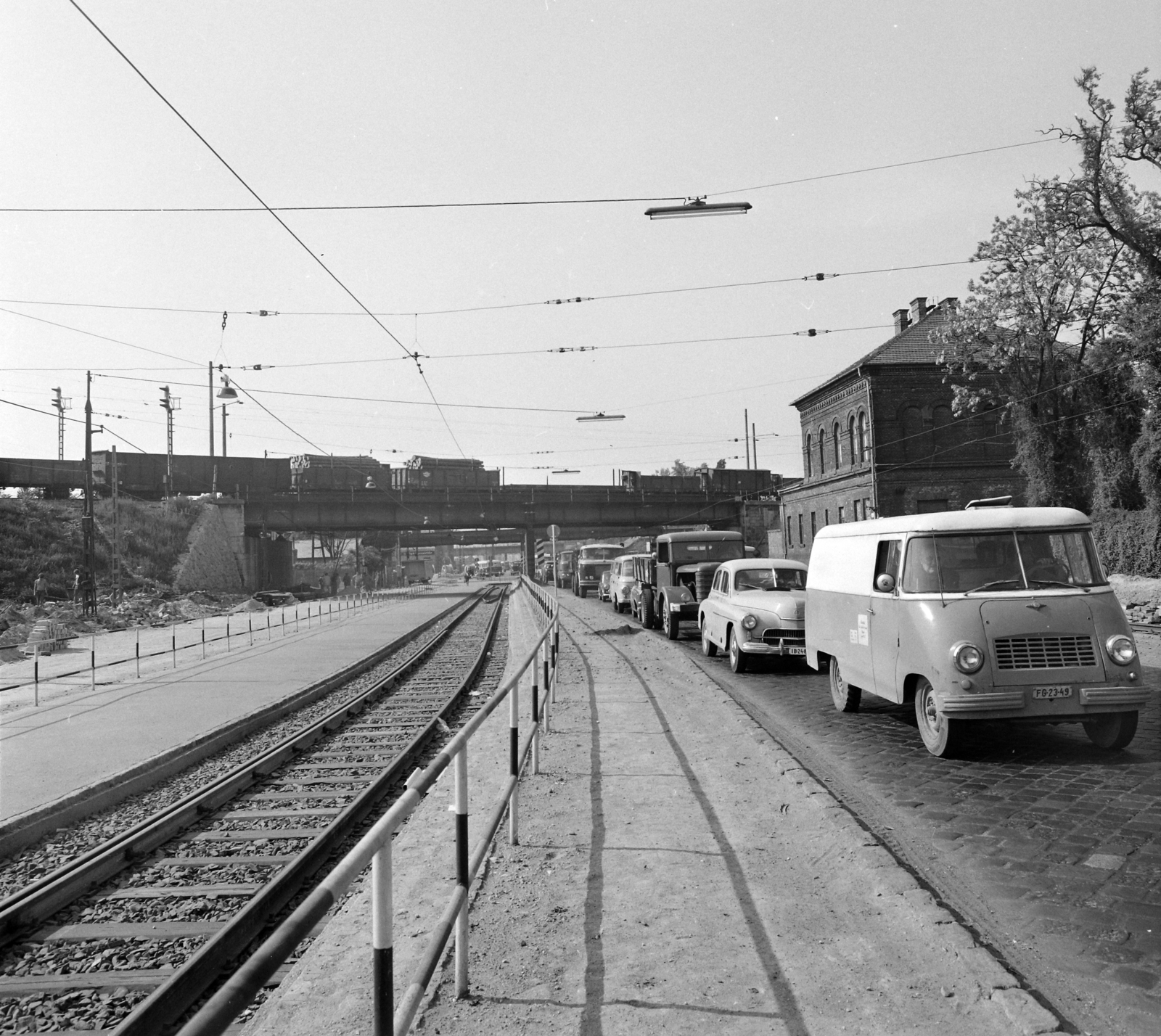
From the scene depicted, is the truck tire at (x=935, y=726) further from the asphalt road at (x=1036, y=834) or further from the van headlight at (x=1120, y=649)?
the van headlight at (x=1120, y=649)

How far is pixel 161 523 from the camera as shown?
178 ft

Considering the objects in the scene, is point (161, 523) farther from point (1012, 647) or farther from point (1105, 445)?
point (1012, 647)

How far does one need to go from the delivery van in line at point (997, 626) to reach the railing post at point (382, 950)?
5824 millimetres

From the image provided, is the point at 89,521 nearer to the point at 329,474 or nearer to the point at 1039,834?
the point at 329,474

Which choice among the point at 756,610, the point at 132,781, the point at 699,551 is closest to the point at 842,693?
the point at 756,610

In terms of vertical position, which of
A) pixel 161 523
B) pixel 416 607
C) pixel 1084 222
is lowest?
pixel 416 607

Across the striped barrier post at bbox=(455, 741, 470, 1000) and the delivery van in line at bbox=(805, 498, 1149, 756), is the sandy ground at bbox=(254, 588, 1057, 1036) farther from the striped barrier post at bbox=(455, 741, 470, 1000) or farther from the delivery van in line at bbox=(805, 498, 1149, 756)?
the delivery van in line at bbox=(805, 498, 1149, 756)

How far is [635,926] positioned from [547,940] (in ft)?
1.49

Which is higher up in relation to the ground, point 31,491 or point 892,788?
point 31,491

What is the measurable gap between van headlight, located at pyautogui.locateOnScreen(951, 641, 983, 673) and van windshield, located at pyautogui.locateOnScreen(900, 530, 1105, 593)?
56 cm

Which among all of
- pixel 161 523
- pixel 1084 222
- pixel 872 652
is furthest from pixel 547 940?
pixel 161 523

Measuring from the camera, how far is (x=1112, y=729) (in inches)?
304

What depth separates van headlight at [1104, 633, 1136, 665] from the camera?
7.24 meters

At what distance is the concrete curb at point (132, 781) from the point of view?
7266mm
